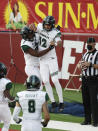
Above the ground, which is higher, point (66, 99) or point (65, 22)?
point (65, 22)

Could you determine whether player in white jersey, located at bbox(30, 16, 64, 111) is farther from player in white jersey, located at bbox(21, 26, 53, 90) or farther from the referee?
the referee

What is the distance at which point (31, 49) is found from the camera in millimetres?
11344

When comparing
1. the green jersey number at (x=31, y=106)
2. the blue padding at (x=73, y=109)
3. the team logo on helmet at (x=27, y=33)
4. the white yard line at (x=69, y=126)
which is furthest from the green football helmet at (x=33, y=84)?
the blue padding at (x=73, y=109)

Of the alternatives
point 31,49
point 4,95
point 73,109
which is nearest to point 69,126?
point 73,109

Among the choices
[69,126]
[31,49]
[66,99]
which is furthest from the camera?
[66,99]

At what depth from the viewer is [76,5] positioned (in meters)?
16.1

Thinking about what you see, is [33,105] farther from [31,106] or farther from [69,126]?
Answer: [69,126]

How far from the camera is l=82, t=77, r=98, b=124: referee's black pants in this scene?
37.3ft

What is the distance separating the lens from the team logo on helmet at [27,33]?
439 inches

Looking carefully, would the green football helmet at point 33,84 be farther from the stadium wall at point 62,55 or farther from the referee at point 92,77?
the stadium wall at point 62,55

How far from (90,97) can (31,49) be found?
1.56 metres

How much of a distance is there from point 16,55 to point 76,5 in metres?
2.65

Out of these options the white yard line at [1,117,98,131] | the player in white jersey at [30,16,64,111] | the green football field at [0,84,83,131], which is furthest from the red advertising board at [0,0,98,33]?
the white yard line at [1,117,98,131]

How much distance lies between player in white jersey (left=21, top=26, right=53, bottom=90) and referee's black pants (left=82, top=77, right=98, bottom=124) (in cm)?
106
